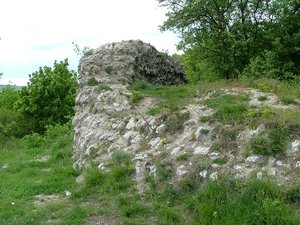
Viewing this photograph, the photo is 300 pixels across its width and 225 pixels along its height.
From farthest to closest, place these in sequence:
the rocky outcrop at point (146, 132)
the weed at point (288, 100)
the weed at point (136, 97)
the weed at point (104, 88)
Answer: the weed at point (104, 88)
the weed at point (136, 97)
the weed at point (288, 100)
the rocky outcrop at point (146, 132)

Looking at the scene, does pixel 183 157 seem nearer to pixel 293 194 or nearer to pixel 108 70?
pixel 293 194

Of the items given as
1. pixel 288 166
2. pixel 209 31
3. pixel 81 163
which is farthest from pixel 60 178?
pixel 209 31

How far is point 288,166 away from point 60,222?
14.6 ft

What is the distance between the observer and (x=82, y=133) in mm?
12812

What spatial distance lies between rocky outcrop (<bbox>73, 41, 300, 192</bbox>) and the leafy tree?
34.3 feet

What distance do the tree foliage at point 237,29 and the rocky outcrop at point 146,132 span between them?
6946mm

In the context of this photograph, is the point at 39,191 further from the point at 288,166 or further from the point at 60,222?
the point at 288,166

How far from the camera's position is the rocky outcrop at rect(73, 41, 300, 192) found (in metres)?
8.12

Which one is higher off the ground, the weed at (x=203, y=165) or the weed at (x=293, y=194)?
the weed at (x=203, y=165)

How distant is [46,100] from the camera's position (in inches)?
1016

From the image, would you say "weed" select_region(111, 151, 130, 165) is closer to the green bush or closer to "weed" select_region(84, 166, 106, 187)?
"weed" select_region(84, 166, 106, 187)

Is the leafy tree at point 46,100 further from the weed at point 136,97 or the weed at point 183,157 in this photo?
the weed at point 183,157

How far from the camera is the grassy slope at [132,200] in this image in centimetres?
701

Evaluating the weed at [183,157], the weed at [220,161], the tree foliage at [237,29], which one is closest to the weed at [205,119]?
the weed at [183,157]
